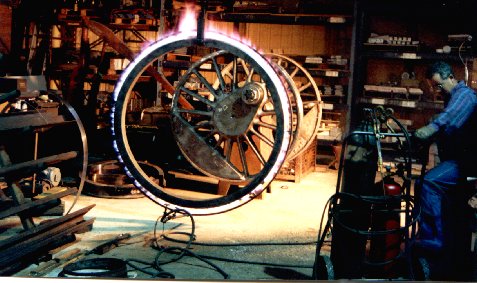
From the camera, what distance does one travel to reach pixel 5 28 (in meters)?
12.8

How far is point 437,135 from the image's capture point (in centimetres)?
508

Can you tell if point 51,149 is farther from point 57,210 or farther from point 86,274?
point 86,274

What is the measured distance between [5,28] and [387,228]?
1145 cm

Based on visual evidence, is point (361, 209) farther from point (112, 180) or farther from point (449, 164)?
point (112, 180)

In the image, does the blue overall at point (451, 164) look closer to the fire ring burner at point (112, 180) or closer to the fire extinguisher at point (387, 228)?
the fire extinguisher at point (387, 228)

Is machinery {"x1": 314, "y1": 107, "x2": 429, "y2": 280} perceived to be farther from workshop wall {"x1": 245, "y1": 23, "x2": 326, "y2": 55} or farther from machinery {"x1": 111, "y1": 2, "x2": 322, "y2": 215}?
workshop wall {"x1": 245, "y1": 23, "x2": 326, "y2": 55}

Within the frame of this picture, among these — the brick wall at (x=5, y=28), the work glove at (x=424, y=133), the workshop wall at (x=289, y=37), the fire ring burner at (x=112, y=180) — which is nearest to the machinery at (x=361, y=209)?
the work glove at (x=424, y=133)

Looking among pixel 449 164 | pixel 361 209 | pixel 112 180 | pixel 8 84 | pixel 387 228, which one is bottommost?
pixel 112 180

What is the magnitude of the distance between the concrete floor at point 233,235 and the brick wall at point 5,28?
6.74 m

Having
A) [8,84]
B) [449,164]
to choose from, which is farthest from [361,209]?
[8,84]

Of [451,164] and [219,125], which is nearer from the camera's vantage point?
[219,125]

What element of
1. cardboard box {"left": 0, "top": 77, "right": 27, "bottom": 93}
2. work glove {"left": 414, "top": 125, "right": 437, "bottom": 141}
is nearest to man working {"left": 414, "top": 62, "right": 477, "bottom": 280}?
work glove {"left": 414, "top": 125, "right": 437, "bottom": 141}

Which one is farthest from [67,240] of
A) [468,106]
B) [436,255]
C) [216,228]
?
[468,106]

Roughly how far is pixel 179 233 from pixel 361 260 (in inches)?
103
